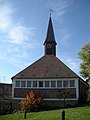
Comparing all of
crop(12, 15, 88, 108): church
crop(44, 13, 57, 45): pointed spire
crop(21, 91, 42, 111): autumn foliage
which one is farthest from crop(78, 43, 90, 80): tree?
crop(44, 13, 57, 45): pointed spire

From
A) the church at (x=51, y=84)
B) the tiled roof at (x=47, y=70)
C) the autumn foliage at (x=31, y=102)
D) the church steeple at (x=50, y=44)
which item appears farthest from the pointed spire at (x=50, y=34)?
the autumn foliage at (x=31, y=102)

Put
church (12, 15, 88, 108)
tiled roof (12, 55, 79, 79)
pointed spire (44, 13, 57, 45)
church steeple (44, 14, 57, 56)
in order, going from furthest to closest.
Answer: pointed spire (44, 13, 57, 45), church steeple (44, 14, 57, 56), tiled roof (12, 55, 79, 79), church (12, 15, 88, 108)

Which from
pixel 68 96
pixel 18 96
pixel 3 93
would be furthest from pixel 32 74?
pixel 3 93

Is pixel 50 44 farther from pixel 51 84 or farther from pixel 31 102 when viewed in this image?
pixel 31 102

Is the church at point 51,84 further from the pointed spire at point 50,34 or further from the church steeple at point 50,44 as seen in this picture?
the pointed spire at point 50,34

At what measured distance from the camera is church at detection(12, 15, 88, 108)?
3803 centimetres

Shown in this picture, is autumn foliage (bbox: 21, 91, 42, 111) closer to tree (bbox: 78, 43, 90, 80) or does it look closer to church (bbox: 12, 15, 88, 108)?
church (bbox: 12, 15, 88, 108)

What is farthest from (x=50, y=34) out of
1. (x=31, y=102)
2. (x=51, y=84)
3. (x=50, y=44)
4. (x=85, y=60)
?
(x=31, y=102)

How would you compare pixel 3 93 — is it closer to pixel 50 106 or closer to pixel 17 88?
pixel 17 88

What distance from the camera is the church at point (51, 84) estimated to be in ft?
125

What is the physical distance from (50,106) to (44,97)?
1.79 m

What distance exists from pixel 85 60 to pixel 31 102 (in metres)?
10.2

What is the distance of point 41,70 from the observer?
41500 millimetres

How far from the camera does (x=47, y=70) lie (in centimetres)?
4119
